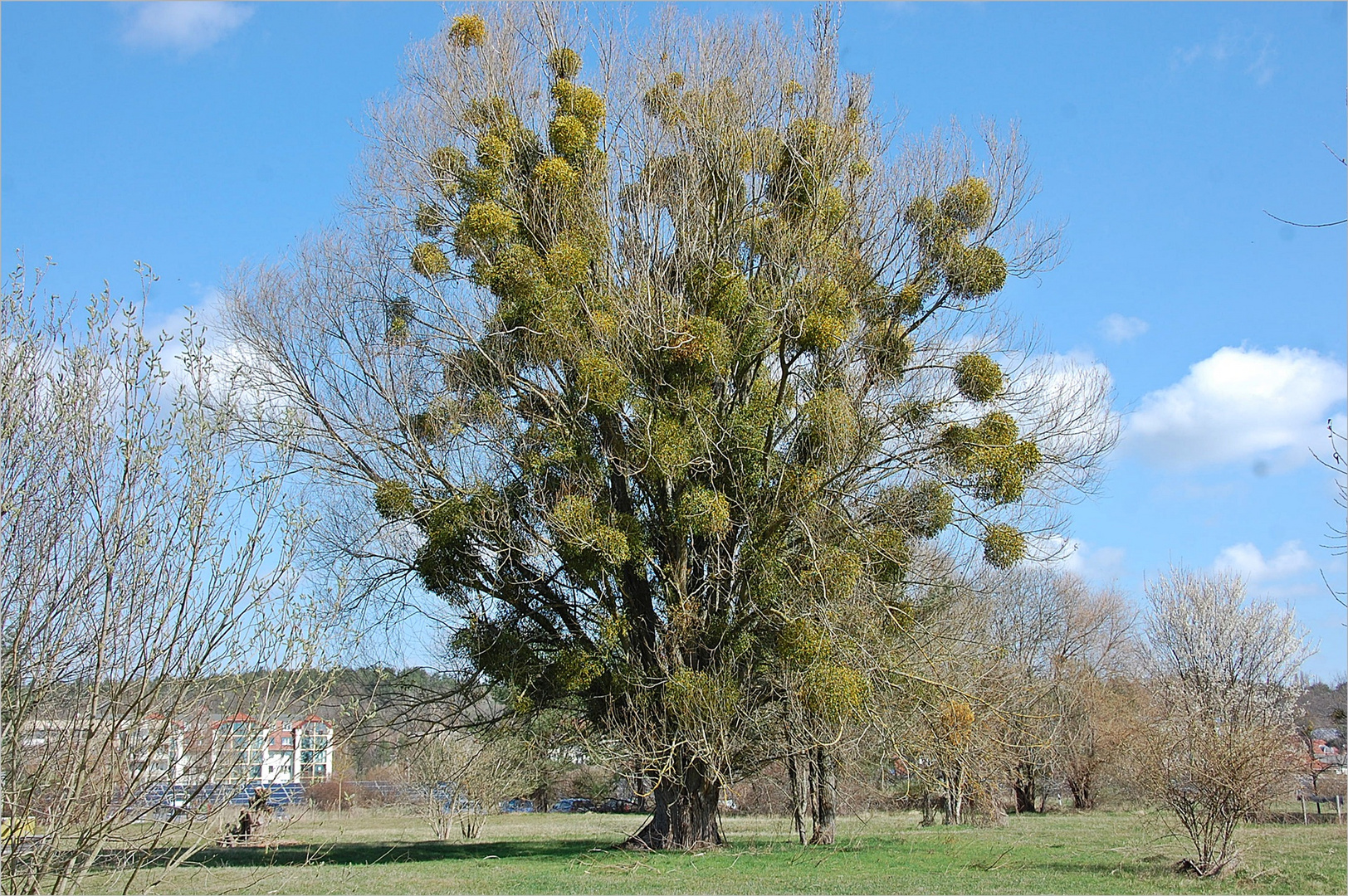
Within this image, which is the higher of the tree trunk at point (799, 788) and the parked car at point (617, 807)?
the tree trunk at point (799, 788)

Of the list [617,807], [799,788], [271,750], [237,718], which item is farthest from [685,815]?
[617,807]

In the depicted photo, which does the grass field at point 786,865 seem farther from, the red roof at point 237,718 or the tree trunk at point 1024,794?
the tree trunk at point 1024,794

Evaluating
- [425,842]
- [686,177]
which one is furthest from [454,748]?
[686,177]

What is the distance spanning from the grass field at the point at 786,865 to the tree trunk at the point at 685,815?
0.42m

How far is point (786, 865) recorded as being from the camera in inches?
502

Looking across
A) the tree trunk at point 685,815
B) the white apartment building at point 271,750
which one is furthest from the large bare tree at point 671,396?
the white apartment building at point 271,750

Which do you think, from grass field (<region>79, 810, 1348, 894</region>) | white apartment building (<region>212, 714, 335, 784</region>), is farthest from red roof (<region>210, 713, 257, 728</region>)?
grass field (<region>79, 810, 1348, 894</region>)

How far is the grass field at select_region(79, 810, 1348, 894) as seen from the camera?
9.95m

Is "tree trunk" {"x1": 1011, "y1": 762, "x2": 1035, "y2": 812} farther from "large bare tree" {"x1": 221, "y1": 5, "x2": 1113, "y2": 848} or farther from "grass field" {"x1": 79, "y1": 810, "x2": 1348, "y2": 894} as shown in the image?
"large bare tree" {"x1": 221, "y1": 5, "x2": 1113, "y2": 848}

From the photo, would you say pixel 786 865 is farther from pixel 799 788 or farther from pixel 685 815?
pixel 799 788

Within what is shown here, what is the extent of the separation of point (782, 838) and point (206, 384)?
15.3 m

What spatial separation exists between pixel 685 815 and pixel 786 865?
6.35ft

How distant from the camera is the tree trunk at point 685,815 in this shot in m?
14.1

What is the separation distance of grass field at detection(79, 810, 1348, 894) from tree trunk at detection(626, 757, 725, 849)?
42cm
